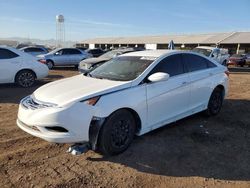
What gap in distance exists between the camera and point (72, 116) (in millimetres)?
4168

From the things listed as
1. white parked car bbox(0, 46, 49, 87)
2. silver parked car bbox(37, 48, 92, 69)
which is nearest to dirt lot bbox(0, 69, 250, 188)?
white parked car bbox(0, 46, 49, 87)

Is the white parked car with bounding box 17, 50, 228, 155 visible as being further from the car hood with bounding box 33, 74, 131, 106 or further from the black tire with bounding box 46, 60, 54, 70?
the black tire with bounding box 46, 60, 54, 70

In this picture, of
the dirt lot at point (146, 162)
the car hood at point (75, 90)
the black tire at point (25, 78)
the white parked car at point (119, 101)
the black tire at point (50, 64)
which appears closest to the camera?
the dirt lot at point (146, 162)

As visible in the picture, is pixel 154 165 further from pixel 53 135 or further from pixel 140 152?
pixel 53 135

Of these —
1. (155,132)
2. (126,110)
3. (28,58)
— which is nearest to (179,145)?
(155,132)

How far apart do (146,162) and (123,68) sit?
192 centimetres

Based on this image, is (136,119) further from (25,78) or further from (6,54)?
(6,54)

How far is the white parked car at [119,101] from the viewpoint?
4242mm

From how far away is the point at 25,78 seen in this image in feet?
36.8

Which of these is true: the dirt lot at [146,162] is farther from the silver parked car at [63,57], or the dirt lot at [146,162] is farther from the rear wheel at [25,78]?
the silver parked car at [63,57]

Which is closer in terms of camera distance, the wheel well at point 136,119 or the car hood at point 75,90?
the car hood at point 75,90

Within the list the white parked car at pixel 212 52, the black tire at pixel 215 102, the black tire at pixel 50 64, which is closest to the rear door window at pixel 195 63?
the black tire at pixel 215 102

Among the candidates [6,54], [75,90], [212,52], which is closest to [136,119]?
[75,90]

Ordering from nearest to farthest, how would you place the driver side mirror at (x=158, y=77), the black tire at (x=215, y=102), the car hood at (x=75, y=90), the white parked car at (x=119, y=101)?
the white parked car at (x=119, y=101)
the car hood at (x=75, y=90)
the driver side mirror at (x=158, y=77)
the black tire at (x=215, y=102)
